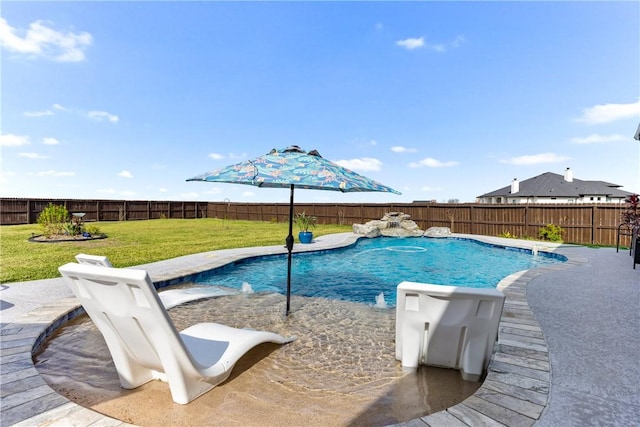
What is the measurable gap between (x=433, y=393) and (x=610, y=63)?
9748 millimetres

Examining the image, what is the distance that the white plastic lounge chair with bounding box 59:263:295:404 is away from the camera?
2002mm

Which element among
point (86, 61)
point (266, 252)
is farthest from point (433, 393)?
point (86, 61)

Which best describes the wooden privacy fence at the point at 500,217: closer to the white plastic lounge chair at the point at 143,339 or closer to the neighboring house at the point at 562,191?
the neighboring house at the point at 562,191

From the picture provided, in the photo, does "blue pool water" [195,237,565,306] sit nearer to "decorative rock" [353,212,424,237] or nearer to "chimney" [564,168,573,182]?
"decorative rock" [353,212,424,237]

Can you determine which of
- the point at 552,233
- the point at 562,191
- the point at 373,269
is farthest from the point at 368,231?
the point at 562,191

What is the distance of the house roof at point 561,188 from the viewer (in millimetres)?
26391

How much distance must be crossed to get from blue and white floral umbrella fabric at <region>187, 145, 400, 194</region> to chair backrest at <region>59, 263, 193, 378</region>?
178 cm

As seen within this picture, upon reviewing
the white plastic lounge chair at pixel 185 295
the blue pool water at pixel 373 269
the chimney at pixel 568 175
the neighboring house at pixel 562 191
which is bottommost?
the blue pool water at pixel 373 269

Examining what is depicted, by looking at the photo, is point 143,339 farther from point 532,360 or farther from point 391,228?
point 391,228

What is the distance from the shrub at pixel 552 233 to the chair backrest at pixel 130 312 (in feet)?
51.7

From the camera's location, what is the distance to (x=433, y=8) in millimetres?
8969

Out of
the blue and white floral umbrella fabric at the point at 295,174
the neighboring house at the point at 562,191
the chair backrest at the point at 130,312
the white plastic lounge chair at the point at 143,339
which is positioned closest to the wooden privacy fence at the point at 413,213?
the blue and white floral umbrella fabric at the point at 295,174

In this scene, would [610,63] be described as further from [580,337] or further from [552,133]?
[580,337]

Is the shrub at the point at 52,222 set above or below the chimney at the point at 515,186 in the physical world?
below
